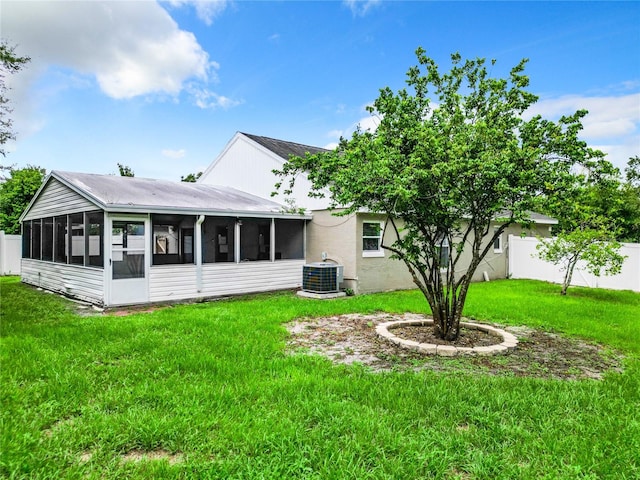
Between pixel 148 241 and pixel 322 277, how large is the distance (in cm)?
455

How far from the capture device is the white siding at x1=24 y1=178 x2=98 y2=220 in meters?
9.79

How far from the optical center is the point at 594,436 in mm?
3008

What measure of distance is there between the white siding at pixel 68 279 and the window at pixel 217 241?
3821mm

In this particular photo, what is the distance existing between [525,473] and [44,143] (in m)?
15.5

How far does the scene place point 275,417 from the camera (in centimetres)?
321

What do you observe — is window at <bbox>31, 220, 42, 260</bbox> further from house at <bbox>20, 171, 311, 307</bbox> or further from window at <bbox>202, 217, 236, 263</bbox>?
window at <bbox>202, 217, 236, 263</bbox>

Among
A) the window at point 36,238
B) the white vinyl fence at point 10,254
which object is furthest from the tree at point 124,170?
the window at point 36,238

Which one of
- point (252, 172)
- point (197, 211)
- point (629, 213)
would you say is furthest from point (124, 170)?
point (629, 213)

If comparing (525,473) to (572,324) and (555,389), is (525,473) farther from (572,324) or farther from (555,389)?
(572,324)

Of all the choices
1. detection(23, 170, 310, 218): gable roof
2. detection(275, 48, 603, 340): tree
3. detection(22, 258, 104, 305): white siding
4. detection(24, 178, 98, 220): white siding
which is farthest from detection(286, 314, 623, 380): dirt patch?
detection(24, 178, 98, 220): white siding

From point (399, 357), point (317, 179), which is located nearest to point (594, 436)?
point (399, 357)

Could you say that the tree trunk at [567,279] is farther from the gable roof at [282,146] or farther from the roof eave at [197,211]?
the gable roof at [282,146]

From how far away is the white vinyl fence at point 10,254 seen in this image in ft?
54.5

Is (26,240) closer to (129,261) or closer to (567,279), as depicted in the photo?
(129,261)
